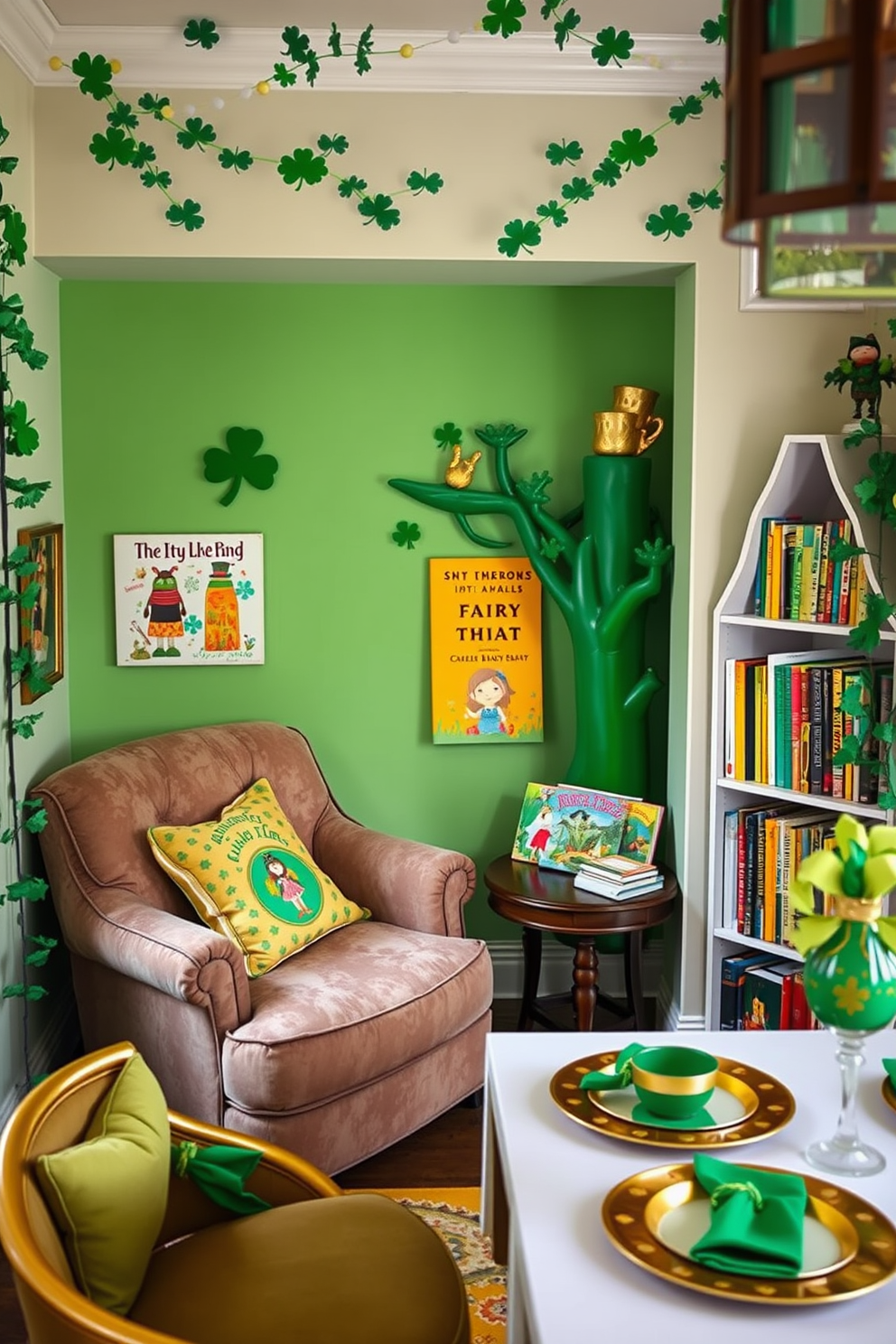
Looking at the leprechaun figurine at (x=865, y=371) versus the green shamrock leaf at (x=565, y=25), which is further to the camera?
the leprechaun figurine at (x=865, y=371)

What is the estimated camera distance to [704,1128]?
5.62ft

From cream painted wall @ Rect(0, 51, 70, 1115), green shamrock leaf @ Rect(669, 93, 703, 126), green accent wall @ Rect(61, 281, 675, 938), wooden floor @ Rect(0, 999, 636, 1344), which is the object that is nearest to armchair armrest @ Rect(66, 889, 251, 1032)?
cream painted wall @ Rect(0, 51, 70, 1115)

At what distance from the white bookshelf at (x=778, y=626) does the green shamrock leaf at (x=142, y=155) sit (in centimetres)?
168

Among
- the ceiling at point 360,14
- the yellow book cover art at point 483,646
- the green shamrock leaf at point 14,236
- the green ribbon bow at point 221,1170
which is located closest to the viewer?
the green ribbon bow at point 221,1170

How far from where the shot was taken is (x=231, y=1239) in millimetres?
1889

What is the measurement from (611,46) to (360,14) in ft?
1.91

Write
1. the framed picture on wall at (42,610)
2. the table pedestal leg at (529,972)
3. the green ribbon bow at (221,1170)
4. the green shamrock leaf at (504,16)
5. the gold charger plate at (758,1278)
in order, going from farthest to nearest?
the table pedestal leg at (529,972), the framed picture on wall at (42,610), the green shamrock leaf at (504,16), the green ribbon bow at (221,1170), the gold charger plate at (758,1278)

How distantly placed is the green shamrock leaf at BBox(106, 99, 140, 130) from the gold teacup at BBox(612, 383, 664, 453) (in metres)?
1.40

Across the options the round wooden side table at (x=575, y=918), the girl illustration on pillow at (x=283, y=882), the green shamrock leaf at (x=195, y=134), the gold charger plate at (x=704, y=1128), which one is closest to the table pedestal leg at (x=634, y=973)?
the round wooden side table at (x=575, y=918)

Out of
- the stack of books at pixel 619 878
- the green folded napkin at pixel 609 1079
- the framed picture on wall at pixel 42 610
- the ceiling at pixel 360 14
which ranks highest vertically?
the ceiling at pixel 360 14

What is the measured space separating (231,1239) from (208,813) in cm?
164

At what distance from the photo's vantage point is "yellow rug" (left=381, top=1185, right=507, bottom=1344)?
8.11 ft

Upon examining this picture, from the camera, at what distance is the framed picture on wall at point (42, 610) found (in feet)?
10.2

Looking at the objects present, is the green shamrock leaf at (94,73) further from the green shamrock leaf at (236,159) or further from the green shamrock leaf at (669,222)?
the green shamrock leaf at (669,222)
